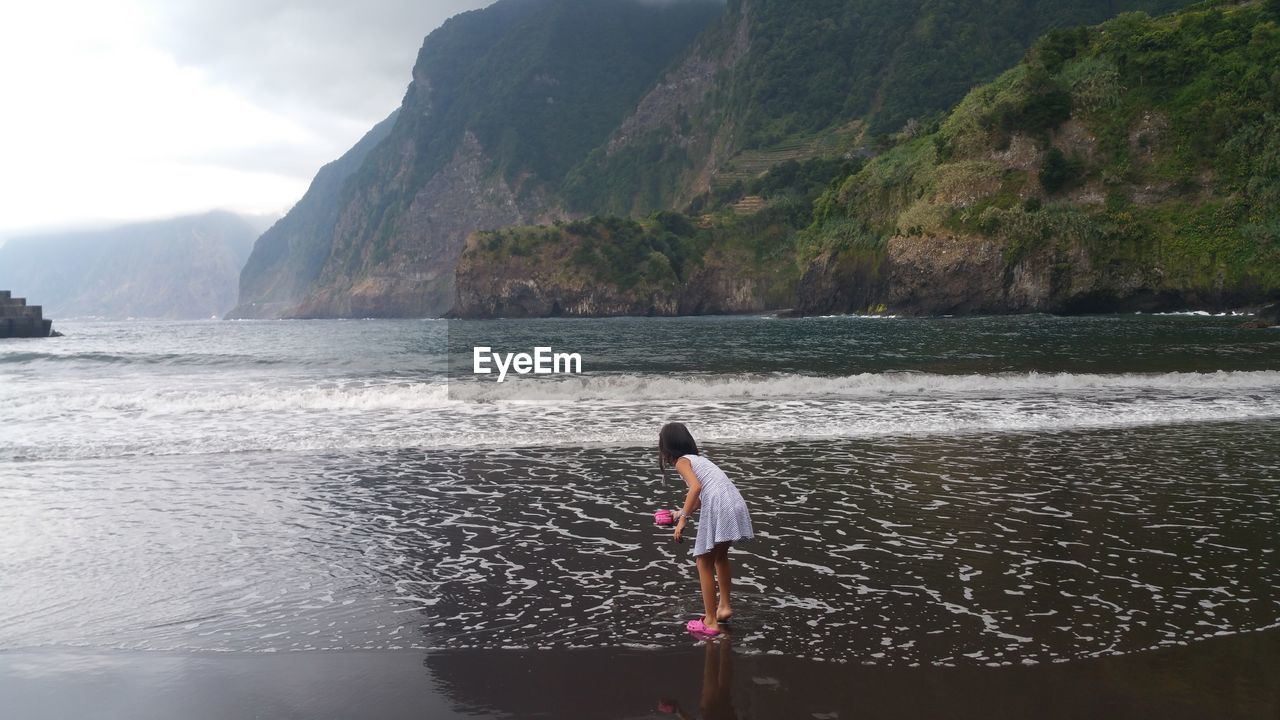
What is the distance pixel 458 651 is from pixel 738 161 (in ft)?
594

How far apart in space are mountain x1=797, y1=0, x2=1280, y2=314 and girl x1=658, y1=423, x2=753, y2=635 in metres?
77.2

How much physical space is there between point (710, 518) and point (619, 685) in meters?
1.39

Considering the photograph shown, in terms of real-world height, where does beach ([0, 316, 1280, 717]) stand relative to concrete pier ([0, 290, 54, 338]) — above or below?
below

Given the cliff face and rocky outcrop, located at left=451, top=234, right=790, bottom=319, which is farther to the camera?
the cliff face

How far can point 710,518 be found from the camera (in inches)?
239

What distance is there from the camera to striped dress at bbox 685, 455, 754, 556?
19.8 ft

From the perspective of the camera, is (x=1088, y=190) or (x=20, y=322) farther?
(x=20, y=322)

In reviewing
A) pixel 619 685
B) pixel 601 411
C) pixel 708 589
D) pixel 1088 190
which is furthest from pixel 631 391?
pixel 1088 190

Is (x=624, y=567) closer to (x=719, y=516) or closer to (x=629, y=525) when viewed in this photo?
(x=629, y=525)

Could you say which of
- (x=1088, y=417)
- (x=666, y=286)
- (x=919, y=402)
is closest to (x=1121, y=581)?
(x=1088, y=417)

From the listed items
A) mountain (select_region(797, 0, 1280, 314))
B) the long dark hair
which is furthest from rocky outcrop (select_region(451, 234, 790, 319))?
the long dark hair

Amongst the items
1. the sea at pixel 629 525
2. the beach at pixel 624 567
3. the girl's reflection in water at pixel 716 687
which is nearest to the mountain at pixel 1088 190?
the sea at pixel 629 525

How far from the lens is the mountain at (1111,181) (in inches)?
2800

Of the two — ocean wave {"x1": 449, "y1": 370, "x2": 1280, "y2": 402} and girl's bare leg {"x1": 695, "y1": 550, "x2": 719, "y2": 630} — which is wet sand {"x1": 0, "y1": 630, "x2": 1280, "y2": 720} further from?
ocean wave {"x1": 449, "y1": 370, "x2": 1280, "y2": 402}
